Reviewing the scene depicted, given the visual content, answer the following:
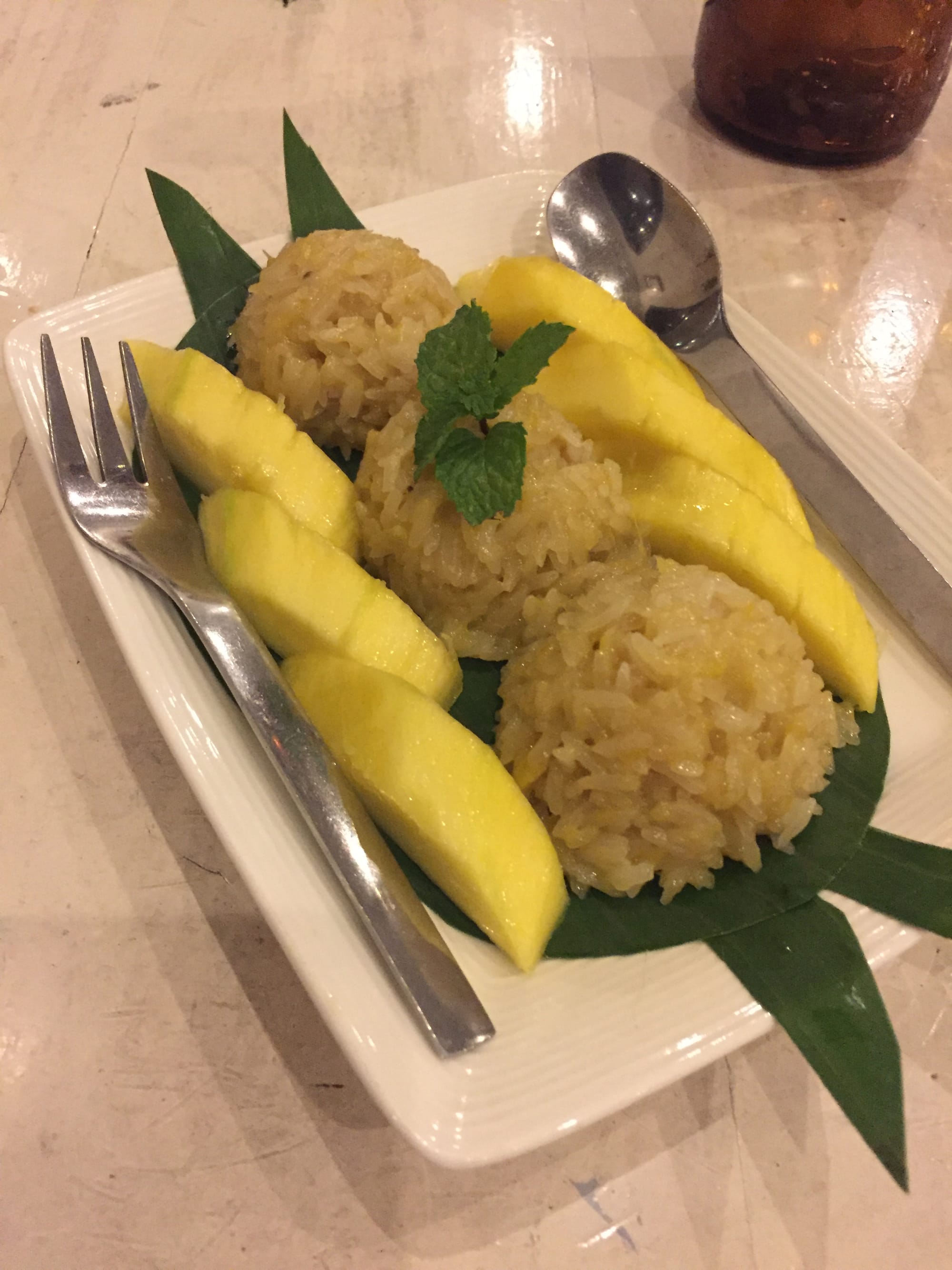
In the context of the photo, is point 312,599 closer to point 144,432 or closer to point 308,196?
point 144,432

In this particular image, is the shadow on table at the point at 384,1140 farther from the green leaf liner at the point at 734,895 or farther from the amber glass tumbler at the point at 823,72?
the amber glass tumbler at the point at 823,72

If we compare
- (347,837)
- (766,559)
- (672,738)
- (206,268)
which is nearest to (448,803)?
(347,837)

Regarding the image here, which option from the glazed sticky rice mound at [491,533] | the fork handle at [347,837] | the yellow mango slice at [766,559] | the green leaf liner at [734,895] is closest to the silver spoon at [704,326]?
the yellow mango slice at [766,559]

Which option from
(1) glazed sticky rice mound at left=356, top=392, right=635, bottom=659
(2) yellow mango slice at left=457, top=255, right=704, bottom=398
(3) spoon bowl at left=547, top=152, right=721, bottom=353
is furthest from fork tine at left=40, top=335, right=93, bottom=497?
(3) spoon bowl at left=547, top=152, right=721, bottom=353

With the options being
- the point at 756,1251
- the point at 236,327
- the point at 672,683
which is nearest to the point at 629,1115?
the point at 756,1251

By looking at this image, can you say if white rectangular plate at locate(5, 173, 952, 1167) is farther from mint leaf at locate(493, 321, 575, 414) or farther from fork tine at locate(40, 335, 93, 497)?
mint leaf at locate(493, 321, 575, 414)

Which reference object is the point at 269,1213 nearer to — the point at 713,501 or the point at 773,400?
the point at 713,501

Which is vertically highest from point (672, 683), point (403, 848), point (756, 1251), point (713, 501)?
point (713, 501)
